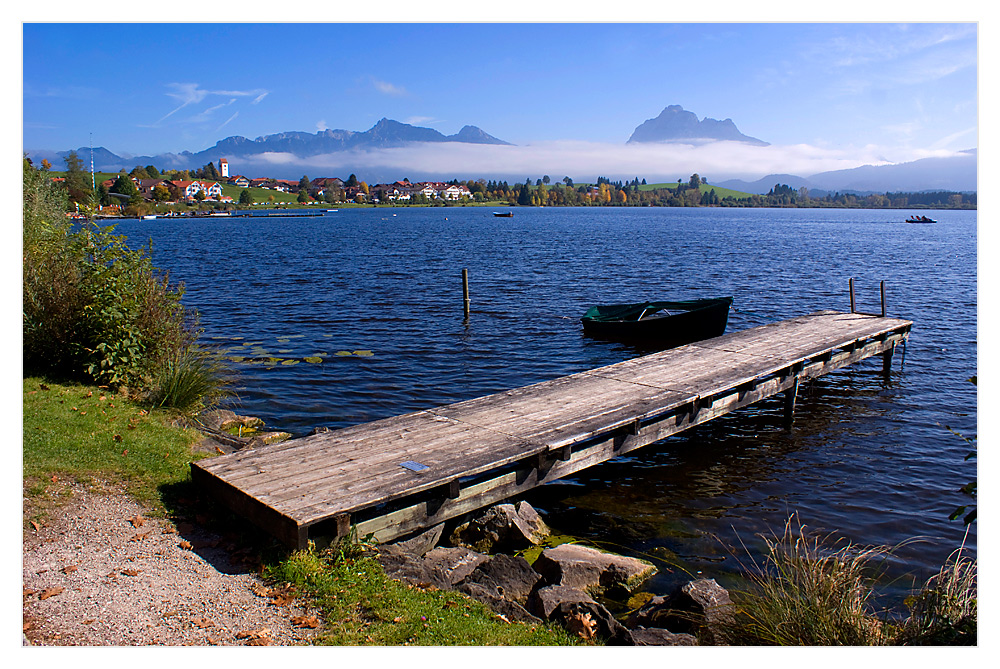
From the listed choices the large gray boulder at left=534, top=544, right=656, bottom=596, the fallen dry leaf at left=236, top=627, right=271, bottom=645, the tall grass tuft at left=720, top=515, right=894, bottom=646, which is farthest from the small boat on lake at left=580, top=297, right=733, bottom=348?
the fallen dry leaf at left=236, top=627, right=271, bottom=645

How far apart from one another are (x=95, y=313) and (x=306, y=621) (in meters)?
8.43

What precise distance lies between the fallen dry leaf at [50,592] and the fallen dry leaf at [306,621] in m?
2.21

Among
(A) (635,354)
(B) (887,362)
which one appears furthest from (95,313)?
(B) (887,362)

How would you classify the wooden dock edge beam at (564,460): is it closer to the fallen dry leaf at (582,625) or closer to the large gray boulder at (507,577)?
the large gray boulder at (507,577)

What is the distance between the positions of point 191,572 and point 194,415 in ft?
19.1

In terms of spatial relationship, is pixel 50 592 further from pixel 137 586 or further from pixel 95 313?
pixel 95 313

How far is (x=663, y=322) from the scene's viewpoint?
79.4ft

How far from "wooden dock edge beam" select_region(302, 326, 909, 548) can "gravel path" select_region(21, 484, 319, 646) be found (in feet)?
3.00

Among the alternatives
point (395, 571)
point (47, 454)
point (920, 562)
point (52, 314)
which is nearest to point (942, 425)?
point (920, 562)

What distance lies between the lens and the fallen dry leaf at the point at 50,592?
20.5 feet

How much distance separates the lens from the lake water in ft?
36.8

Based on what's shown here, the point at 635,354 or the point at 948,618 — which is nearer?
the point at 948,618

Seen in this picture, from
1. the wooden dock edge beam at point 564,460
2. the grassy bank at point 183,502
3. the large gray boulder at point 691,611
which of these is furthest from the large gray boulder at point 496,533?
the grassy bank at point 183,502

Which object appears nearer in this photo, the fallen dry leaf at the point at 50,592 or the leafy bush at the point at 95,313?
the fallen dry leaf at the point at 50,592
